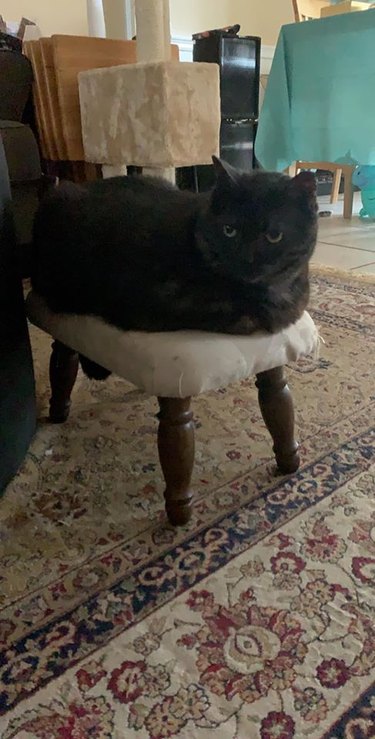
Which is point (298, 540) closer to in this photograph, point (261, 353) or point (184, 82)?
point (261, 353)

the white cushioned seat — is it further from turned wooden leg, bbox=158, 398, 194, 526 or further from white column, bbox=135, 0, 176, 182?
white column, bbox=135, 0, 176, 182

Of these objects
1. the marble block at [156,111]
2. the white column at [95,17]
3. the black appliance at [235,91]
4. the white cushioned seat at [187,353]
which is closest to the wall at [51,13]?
the white column at [95,17]

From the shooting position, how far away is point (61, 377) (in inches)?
46.6

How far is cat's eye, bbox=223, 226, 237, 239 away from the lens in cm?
80

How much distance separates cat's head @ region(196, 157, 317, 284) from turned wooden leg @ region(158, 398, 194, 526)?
198 mm

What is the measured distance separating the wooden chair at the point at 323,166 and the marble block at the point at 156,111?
4.37 ft

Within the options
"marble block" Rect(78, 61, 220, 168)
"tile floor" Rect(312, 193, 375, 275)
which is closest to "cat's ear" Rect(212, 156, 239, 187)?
"marble block" Rect(78, 61, 220, 168)

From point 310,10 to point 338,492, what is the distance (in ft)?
10.4

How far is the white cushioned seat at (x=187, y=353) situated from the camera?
812 mm

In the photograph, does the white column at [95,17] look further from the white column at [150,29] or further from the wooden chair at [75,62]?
the white column at [150,29]

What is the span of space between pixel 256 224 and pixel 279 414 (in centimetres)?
33

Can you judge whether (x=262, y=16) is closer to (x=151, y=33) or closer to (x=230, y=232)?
(x=151, y=33)

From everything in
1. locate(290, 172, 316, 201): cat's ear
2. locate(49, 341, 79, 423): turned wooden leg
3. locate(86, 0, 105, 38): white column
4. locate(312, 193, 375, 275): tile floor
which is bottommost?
locate(312, 193, 375, 275): tile floor

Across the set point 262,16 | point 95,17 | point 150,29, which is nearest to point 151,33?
point 150,29
